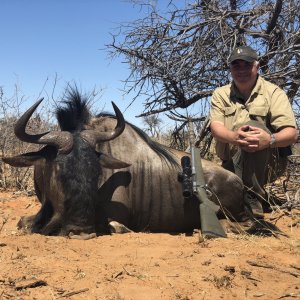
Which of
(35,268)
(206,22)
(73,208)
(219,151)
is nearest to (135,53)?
(206,22)

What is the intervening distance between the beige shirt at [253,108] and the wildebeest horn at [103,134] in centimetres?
99

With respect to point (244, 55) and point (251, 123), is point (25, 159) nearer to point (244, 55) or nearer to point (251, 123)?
point (251, 123)

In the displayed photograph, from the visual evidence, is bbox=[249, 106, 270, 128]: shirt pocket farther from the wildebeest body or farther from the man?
the wildebeest body

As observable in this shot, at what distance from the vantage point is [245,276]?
2.76 meters

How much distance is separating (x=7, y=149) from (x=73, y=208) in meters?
4.67

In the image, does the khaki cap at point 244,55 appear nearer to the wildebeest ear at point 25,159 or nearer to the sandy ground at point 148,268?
the sandy ground at point 148,268

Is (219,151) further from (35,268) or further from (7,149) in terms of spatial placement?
(7,149)

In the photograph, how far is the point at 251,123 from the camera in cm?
429

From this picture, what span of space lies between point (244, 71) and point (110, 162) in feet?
5.48

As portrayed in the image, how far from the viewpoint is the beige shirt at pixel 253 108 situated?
4516mm

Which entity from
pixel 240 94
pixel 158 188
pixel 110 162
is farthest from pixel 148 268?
pixel 240 94

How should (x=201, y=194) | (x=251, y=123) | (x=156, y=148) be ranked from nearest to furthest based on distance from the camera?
(x=201, y=194), (x=251, y=123), (x=156, y=148)

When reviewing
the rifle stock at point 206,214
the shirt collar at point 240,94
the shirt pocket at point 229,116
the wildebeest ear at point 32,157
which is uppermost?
the shirt collar at point 240,94

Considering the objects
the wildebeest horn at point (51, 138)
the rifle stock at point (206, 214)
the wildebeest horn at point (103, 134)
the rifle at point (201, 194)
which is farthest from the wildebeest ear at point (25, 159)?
the rifle stock at point (206, 214)
